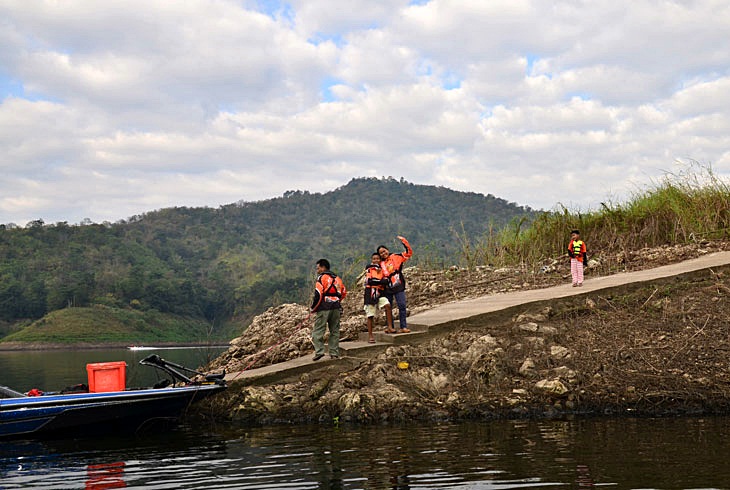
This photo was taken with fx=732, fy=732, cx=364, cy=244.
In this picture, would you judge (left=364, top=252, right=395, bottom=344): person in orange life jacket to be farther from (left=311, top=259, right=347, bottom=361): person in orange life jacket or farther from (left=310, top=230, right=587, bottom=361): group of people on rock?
(left=311, top=259, right=347, bottom=361): person in orange life jacket

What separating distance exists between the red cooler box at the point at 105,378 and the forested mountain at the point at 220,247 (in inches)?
1589

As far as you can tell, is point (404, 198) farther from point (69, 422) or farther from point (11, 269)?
point (69, 422)

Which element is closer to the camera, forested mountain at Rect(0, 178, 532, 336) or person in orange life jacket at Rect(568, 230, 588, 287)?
person in orange life jacket at Rect(568, 230, 588, 287)

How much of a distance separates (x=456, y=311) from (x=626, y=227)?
22.9 ft

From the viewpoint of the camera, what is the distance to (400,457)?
8.80 metres

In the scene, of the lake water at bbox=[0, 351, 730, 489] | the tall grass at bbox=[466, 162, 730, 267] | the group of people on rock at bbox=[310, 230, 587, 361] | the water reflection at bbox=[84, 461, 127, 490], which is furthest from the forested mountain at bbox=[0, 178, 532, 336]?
the water reflection at bbox=[84, 461, 127, 490]

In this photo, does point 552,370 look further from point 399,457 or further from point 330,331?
point 399,457

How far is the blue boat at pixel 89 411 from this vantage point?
11.1 meters

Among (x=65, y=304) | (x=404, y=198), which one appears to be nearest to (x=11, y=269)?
(x=65, y=304)

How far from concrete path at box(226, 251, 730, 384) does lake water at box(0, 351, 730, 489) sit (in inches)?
52.2

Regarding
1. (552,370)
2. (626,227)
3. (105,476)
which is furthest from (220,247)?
(105,476)

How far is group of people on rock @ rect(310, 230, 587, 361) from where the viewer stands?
12562 millimetres

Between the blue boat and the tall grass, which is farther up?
the tall grass

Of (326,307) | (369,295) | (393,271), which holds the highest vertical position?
(393,271)
